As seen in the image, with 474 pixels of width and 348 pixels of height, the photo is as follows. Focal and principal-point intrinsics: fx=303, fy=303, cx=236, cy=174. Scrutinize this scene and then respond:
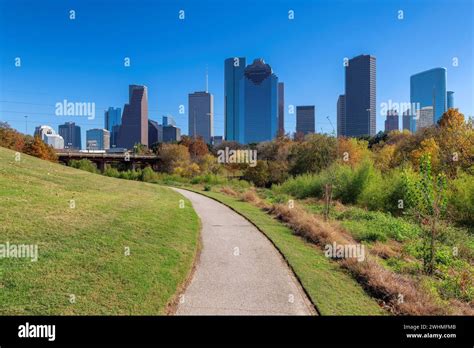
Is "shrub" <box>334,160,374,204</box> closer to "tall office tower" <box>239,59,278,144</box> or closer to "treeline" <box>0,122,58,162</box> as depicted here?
"treeline" <box>0,122,58,162</box>

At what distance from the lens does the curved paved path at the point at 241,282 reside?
501 cm

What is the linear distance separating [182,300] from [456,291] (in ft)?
20.1

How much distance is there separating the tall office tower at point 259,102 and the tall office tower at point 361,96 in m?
36.6

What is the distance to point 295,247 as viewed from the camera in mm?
8945

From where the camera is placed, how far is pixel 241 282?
6113 millimetres

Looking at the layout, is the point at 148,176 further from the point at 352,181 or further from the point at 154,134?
the point at 154,134

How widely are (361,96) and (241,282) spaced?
232 feet

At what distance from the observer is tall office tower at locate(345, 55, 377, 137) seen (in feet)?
222

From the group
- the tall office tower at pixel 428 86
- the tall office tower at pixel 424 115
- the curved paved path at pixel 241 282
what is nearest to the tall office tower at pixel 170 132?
the tall office tower at pixel 424 115

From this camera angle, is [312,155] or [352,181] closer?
[352,181]

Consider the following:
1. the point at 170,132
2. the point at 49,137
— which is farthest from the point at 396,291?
the point at 170,132

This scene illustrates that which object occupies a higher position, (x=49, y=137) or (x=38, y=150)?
(x=49, y=137)
